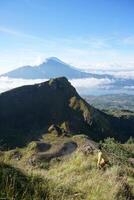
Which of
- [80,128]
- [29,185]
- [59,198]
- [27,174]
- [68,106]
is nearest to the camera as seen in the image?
[59,198]

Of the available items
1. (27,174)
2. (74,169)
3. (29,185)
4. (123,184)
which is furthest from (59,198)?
(74,169)

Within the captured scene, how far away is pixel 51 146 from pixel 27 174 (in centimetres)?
4551

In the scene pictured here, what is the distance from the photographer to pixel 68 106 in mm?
118062

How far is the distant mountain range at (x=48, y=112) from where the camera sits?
107 m

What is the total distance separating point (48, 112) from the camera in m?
116

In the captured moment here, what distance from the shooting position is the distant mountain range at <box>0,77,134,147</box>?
107m

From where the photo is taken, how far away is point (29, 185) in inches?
331

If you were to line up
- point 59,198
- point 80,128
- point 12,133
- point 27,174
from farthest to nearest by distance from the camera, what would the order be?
point 80,128
point 12,133
point 27,174
point 59,198

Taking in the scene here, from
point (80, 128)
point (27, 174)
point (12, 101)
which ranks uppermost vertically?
point (27, 174)

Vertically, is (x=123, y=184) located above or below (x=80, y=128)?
above

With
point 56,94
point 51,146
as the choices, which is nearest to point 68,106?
point 56,94

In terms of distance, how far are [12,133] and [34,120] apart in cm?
1760

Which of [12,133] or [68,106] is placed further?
[68,106]

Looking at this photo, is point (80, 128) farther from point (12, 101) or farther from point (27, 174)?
point (27, 174)
